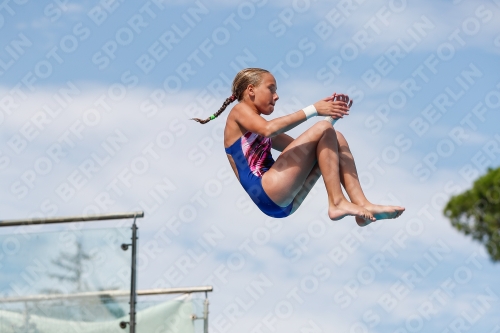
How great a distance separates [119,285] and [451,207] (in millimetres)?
8025

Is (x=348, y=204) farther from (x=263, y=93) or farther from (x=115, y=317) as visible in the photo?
(x=115, y=317)

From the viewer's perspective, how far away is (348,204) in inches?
222

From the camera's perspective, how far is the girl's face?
5980mm

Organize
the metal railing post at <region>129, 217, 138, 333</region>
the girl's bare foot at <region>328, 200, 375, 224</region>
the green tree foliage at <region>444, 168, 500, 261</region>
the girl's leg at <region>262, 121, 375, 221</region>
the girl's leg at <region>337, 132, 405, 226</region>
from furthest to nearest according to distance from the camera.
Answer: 1. the green tree foliage at <region>444, 168, 500, 261</region>
2. the metal railing post at <region>129, 217, 138, 333</region>
3. the girl's leg at <region>337, 132, 405, 226</region>
4. the girl's leg at <region>262, 121, 375, 221</region>
5. the girl's bare foot at <region>328, 200, 375, 224</region>

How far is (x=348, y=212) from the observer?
556 cm

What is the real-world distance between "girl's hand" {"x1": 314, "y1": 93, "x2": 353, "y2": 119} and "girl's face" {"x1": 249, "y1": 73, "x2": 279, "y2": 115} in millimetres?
458

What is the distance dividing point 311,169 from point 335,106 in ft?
1.68

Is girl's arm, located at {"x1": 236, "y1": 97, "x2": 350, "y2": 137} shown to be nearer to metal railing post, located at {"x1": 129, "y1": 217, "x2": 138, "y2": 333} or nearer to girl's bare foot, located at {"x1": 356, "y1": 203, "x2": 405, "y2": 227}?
girl's bare foot, located at {"x1": 356, "y1": 203, "x2": 405, "y2": 227}

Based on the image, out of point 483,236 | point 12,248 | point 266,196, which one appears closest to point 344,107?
point 266,196

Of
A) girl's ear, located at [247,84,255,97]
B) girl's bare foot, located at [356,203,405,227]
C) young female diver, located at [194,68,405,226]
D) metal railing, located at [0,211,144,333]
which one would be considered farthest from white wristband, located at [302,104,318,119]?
metal railing, located at [0,211,144,333]

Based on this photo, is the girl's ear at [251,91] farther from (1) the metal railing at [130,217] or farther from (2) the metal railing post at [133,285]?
(2) the metal railing post at [133,285]

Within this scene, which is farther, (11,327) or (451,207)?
(451,207)

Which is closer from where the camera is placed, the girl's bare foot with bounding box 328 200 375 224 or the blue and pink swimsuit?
the girl's bare foot with bounding box 328 200 375 224

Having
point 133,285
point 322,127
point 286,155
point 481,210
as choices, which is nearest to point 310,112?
point 322,127
